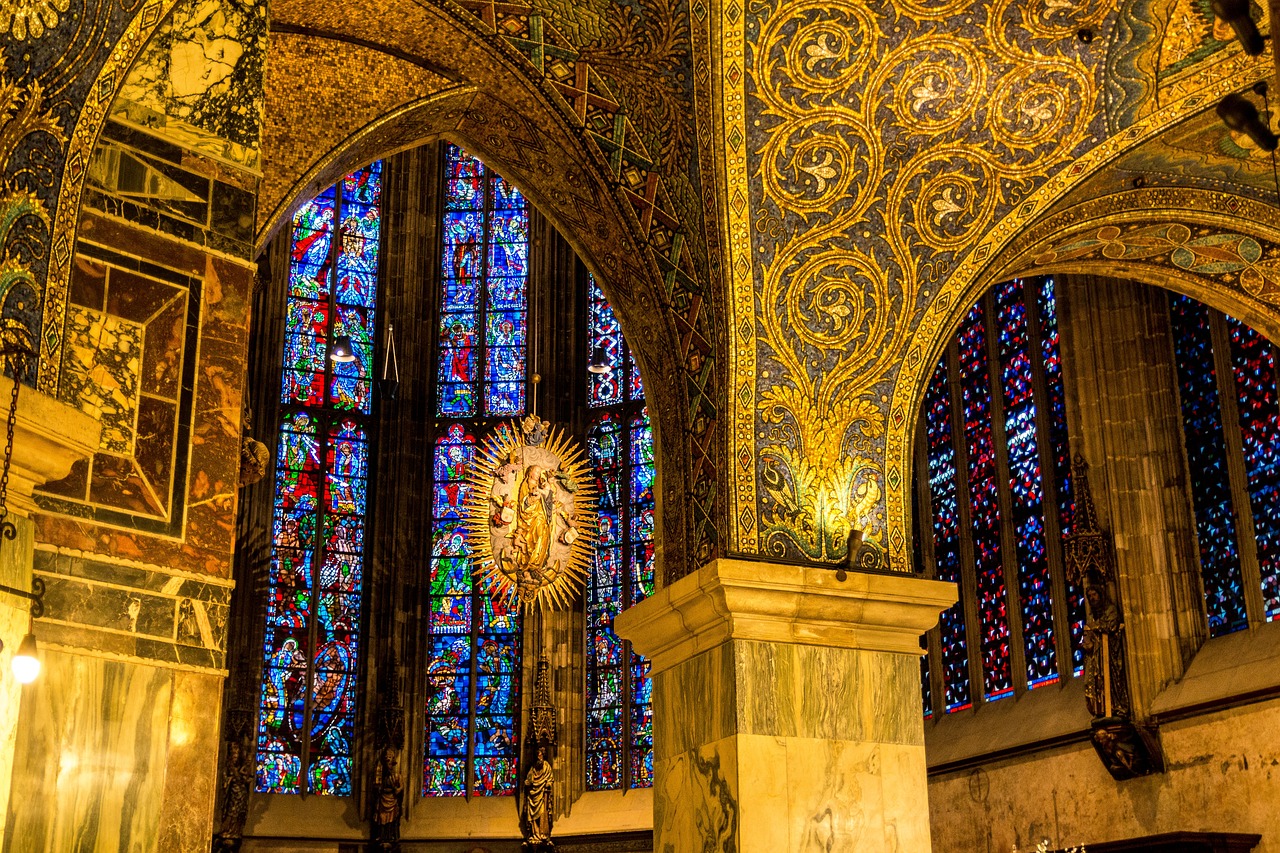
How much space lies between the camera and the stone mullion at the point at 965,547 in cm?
1443

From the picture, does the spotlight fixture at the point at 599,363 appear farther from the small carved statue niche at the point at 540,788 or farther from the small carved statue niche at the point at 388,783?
the small carved statue niche at the point at 388,783

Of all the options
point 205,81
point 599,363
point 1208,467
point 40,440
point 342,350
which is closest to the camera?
point 40,440

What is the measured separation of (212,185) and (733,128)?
10.3 feet

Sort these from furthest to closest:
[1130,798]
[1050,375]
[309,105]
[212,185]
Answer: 1. [1050,375]
2. [1130,798]
3. [309,105]
4. [212,185]

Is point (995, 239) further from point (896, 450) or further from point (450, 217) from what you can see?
point (450, 217)

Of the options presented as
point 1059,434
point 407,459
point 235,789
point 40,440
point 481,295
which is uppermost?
point 481,295

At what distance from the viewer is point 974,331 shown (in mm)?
15359

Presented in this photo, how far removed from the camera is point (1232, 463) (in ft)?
40.4

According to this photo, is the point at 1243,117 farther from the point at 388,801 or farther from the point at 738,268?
the point at 388,801

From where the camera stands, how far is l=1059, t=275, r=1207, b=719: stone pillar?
485 inches

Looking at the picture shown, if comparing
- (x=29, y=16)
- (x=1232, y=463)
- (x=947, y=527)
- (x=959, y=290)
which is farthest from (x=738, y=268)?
(x=947, y=527)

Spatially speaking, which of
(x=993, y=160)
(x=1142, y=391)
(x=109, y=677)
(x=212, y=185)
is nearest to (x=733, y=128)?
(x=993, y=160)

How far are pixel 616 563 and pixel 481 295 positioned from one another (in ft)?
12.0

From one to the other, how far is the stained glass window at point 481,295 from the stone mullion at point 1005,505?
5734 mm
